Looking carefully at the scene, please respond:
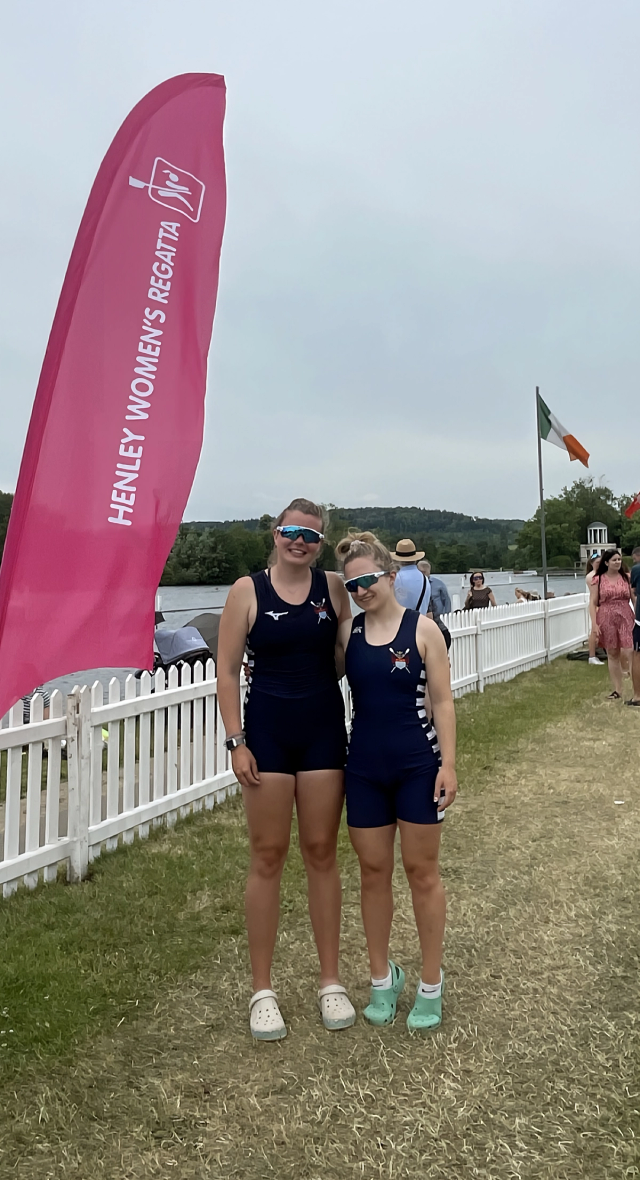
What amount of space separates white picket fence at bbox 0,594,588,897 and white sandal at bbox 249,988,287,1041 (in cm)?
167

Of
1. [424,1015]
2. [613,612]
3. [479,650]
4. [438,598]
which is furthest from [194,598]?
[424,1015]

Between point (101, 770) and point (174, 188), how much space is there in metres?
3.39

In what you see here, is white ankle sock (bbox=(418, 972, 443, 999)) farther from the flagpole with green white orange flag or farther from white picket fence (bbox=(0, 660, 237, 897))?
the flagpole with green white orange flag

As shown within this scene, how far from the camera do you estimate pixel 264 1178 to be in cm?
224

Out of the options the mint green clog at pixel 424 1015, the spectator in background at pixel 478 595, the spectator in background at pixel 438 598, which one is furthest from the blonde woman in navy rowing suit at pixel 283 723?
the spectator in background at pixel 478 595

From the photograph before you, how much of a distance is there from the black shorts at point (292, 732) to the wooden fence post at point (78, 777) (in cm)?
193

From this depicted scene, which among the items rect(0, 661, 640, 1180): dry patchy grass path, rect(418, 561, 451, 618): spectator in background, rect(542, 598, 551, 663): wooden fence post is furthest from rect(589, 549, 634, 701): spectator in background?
rect(0, 661, 640, 1180): dry patchy grass path

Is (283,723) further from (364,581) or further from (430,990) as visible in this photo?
(430,990)

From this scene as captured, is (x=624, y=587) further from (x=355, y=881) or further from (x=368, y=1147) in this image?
(x=368, y=1147)

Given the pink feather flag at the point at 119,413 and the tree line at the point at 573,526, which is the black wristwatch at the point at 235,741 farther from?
the tree line at the point at 573,526

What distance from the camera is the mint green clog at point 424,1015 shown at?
2.97 metres

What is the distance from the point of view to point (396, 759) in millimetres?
2949

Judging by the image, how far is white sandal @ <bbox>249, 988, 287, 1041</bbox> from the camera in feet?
9.62

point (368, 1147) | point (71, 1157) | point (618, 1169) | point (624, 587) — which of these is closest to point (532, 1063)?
point (618, 1169)
